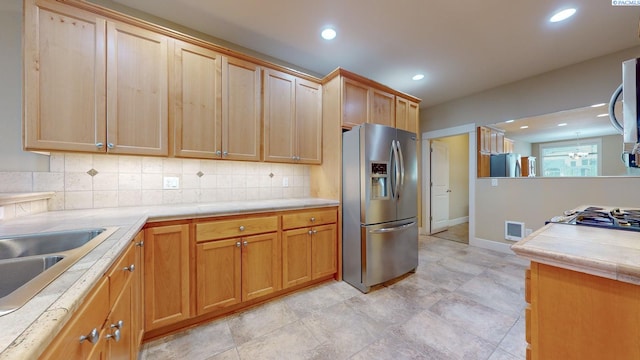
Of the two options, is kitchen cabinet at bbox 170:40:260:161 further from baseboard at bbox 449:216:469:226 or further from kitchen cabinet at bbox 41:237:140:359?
baseboard at bbox 449:216:469:226

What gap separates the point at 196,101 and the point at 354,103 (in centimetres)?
159

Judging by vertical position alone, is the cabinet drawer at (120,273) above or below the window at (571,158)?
below

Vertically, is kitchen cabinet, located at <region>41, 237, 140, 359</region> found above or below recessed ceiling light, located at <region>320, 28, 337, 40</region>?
below

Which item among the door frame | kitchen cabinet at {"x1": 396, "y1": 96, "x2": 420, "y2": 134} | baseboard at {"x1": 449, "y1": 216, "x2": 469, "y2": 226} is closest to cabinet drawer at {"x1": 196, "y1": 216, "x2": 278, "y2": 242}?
kitchen cabinet at {"x1": 396, "y1": 96, "x2": 420, "y2": 134}

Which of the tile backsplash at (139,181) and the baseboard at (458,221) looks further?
the baseboard at (458,221)

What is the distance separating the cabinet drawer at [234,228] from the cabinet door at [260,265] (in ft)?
0.20

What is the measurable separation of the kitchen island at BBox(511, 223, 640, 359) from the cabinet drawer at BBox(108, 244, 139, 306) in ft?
5.11

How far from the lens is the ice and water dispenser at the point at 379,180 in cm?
230

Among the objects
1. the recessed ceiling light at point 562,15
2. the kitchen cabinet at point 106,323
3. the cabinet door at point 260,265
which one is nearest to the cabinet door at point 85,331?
the kitchen cabinet at point 106,323

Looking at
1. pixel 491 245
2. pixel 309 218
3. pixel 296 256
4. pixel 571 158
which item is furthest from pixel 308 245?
pixel 571 158

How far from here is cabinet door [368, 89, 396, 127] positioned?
269 centimetres

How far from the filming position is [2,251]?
0.96 metres

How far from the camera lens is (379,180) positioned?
7.82 feet

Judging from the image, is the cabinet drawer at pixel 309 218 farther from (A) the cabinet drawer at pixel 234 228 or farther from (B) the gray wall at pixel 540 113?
(B) the gray wall at pixel 540 113
